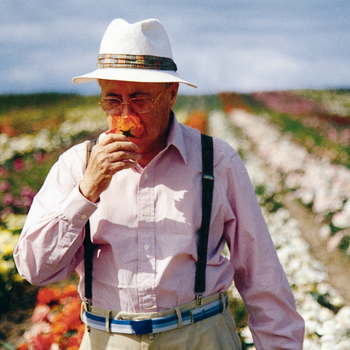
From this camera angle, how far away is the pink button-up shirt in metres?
1.76

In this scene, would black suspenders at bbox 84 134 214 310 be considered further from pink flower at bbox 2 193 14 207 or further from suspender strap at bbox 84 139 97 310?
pink flower at bbox 2 193 14 207

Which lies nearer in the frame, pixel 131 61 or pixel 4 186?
pixel 131 61

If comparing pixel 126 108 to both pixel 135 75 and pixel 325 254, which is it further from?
pixel 325 254

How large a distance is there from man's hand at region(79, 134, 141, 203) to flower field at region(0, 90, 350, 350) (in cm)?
143

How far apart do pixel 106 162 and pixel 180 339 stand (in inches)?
32.0

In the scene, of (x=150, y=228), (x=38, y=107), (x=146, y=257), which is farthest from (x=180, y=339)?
(x=38, y=107)

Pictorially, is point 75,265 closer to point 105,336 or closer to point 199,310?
point 105,336

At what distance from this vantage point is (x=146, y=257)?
179 centimetres

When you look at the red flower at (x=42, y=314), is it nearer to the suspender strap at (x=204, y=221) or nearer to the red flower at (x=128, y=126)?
the suspender strap at (x=204, y=221)

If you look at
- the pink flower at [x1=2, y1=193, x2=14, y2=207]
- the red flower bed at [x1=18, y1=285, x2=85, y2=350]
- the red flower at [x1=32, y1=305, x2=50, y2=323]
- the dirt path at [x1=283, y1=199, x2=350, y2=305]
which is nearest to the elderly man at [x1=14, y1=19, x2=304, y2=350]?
the red flower bed at [x1=18, y1=285, x2=85, y2=350]

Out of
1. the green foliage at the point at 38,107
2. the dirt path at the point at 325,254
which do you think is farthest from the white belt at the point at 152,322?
the green foliage at the point at 38,107

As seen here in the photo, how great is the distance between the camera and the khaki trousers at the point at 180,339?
183 cm

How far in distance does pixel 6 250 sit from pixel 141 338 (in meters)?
2.95

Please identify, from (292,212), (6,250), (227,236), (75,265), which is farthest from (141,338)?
(292,212)
